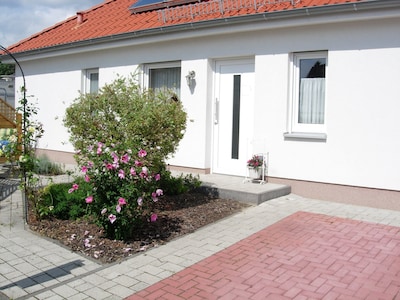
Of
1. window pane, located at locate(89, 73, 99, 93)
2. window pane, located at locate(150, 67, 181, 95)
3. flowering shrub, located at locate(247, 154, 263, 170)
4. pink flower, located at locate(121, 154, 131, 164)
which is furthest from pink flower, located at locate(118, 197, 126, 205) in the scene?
window pane, located at locate(89, 73, 99, 93)

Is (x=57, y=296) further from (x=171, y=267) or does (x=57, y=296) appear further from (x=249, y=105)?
(x=249, y=105)

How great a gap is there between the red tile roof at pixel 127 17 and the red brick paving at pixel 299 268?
3990 millimetres

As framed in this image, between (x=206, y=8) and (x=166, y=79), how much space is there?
1971 millimetres

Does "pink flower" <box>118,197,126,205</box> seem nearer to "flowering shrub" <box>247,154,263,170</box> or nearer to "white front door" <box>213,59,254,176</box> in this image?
"flowering shrub" <box>247,154,263,170</box>

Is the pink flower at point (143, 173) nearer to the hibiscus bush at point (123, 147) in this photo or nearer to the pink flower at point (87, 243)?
the hibiscus bush at point (123, 147)

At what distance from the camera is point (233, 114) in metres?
9.41

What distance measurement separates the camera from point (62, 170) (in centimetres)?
1096

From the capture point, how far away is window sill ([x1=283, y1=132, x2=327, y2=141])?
791cm

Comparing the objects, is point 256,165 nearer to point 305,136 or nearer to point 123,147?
point 305,136

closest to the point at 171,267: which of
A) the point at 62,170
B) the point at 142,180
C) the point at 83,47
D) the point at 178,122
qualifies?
the point at 142,180

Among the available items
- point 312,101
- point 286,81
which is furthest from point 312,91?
point 286,81

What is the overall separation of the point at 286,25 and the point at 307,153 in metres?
2.41

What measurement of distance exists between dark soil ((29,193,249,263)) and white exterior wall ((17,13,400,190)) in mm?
1481

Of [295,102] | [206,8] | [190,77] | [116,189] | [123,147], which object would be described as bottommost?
[116,189]
